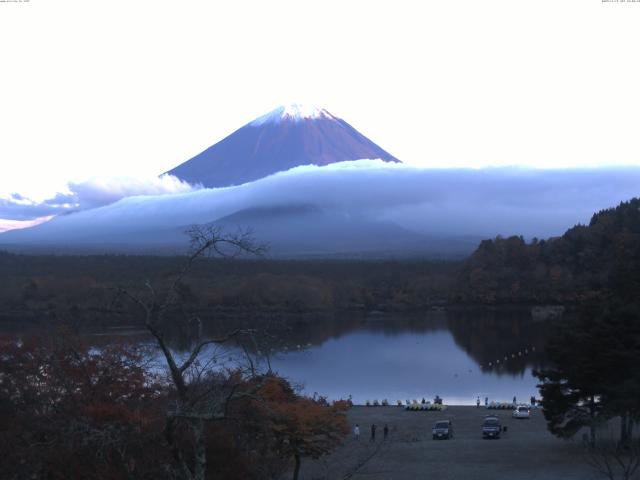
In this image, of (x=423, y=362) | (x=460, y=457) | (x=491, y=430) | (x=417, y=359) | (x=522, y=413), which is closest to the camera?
(x=460, y=457)

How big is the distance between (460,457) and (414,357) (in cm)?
1690

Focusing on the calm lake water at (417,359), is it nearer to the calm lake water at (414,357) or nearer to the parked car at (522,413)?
the calm lake water at (414,357)

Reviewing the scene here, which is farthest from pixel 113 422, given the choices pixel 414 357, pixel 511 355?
pixel 511 355

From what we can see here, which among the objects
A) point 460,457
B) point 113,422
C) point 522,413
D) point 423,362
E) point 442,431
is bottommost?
point 423,362

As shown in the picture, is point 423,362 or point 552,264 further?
point 552,264

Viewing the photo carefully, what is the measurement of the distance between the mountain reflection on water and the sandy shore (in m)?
2.59

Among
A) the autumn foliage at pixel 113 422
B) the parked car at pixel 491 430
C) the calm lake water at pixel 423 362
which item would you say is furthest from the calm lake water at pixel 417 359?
the autumn foliage at pixel 113 422

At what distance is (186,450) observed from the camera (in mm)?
6539

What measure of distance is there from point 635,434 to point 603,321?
228 cm

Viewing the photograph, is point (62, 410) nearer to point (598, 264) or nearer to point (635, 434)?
point (635, 434)

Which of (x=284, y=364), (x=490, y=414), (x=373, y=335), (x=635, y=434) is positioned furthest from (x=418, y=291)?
(x=635, y=434)

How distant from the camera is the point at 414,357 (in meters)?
29.0

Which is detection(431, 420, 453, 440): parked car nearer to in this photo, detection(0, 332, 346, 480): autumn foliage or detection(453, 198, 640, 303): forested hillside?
detection(0, 332, 346, 480): autumn foliage

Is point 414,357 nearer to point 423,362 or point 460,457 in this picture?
point 423,362
